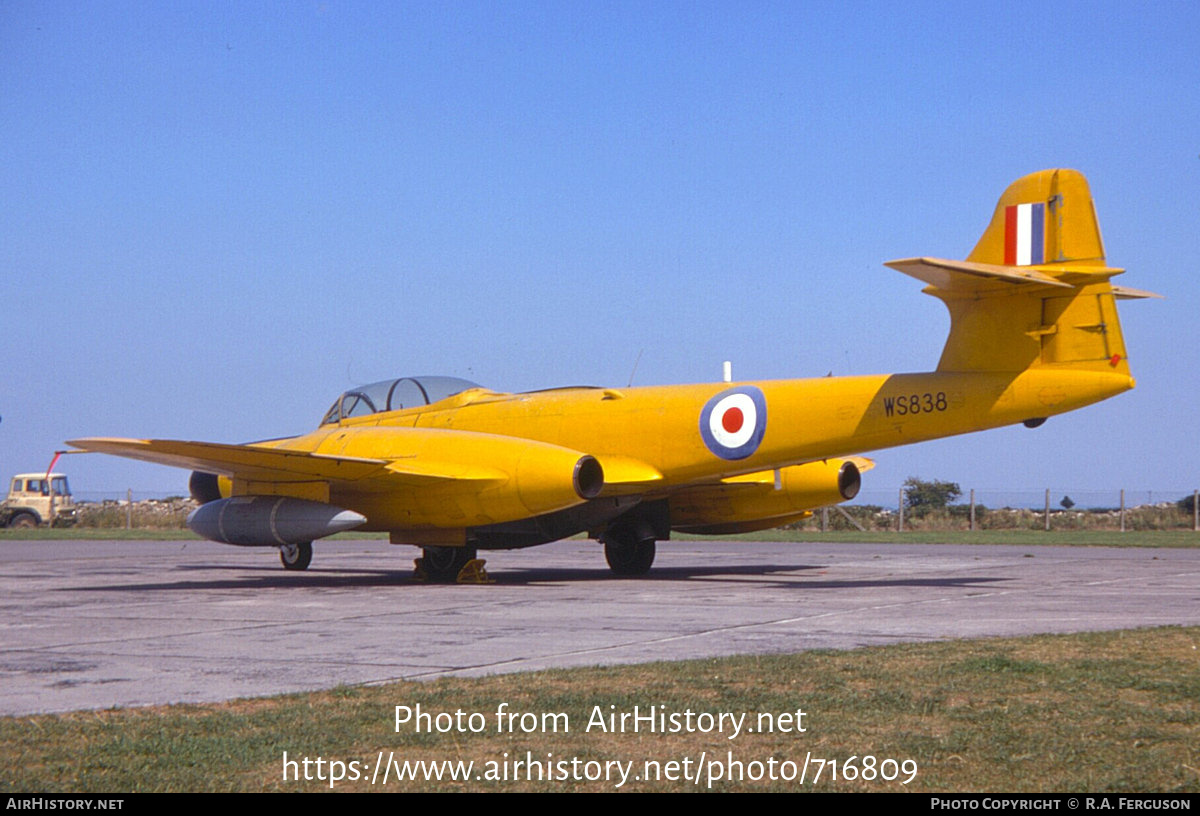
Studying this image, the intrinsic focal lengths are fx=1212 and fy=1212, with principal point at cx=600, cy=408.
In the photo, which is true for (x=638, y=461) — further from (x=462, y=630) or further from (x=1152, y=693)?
(x=1152, y=693)

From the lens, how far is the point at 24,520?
4912cm

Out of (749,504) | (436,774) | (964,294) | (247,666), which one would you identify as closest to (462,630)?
(247,666)

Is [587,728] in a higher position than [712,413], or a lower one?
lower

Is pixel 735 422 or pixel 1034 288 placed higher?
pixel 1034 288

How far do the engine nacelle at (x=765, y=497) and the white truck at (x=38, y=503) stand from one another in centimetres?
3782

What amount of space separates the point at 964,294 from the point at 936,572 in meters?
5.42

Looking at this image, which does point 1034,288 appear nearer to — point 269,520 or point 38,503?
point 269,520

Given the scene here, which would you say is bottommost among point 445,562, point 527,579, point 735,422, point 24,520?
point 24,520

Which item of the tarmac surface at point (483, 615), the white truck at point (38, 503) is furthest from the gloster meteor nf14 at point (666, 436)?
the white truck at point (38, 503)

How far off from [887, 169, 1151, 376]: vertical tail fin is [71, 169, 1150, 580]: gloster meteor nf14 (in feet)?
0.07

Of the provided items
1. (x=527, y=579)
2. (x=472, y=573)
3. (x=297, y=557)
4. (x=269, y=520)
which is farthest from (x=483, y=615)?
(x=297, y=557)

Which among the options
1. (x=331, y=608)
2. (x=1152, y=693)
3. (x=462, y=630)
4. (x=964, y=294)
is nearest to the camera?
(x=1152, y=693)

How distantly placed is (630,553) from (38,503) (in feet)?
127

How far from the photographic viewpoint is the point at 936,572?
710 inches
